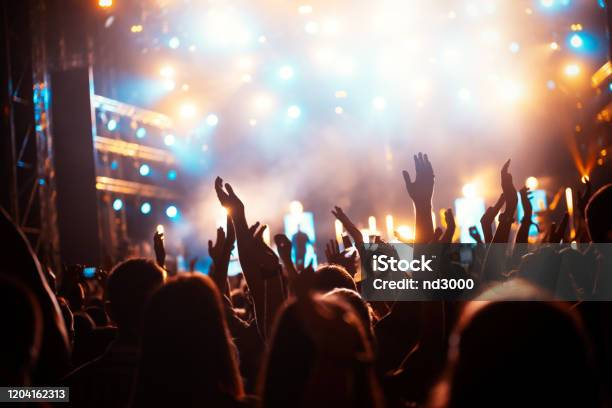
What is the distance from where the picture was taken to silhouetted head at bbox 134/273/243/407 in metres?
2.22

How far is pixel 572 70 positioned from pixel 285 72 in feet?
25.5

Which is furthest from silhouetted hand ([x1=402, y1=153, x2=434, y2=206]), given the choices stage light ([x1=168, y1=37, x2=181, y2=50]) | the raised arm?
stage light ([x1=168, y1=37, x2=181, y2=50])

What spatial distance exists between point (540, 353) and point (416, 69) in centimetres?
1886

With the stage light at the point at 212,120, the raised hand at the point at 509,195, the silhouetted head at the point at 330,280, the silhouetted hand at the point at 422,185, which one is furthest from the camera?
the stage light at the point at 212,120

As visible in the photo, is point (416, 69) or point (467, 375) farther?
point (416, 69)

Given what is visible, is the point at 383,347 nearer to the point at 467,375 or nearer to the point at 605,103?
the point at 467,375

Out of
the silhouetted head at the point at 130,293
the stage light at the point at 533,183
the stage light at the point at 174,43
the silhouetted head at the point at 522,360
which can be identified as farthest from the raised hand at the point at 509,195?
the stage light at the point at 174,43

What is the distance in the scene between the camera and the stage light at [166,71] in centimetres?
1930

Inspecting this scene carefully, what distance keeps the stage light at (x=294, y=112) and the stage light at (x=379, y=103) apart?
7.15ft

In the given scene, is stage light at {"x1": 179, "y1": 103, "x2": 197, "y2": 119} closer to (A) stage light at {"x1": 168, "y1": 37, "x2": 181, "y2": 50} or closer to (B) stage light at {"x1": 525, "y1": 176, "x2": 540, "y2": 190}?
(A) stage light at {"x1": 168, "y1": 37, "x2": 181, "y2": 50}

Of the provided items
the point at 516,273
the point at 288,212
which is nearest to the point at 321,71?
the point at 288,212

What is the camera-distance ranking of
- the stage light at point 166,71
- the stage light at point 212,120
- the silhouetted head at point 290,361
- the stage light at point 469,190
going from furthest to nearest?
1. the stage light at point 212,120
2. the stage light at point 166,71
3. the stage light at point 469,190
4. the silhouetted head at point 290,361

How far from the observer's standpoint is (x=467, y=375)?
1593 millimetres

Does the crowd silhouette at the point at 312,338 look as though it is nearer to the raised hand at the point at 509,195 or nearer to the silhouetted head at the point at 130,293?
the silhouetted head at the point at 130,293
